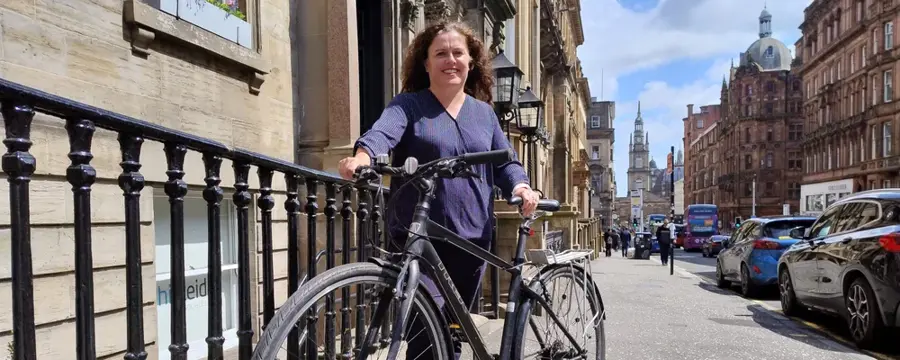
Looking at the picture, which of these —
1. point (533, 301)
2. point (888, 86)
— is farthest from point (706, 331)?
point (888, 86)

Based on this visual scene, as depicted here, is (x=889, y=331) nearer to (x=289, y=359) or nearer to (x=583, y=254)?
(x=583, y=254)

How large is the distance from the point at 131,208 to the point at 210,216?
1.21ft

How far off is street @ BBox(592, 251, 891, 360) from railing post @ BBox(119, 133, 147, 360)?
A: 165 inches

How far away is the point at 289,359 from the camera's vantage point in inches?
76.2

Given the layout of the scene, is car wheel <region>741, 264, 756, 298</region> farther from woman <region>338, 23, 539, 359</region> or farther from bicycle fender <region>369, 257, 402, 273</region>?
bicycle fender <region>369, 257, 402, 273</region>

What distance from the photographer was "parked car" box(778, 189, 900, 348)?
207 inches

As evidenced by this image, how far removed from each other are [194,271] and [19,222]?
12.7 feet

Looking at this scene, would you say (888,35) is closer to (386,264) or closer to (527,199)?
(527,199)

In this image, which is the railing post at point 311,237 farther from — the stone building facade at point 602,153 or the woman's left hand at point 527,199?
the stone building facade at point 602,153

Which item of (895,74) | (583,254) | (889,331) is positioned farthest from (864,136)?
(583,254)

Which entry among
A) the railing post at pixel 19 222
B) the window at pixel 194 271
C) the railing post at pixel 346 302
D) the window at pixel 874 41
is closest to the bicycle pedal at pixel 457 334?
the railing post at pixel 346 302

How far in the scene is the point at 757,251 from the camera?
33.1 feet

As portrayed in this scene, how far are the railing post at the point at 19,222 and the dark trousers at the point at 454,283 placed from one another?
3.84 ft

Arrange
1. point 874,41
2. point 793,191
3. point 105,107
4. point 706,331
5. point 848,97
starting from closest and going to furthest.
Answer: point 105,107 → point 706,331 → point 874,41 → point 848,97 → point 793,191
